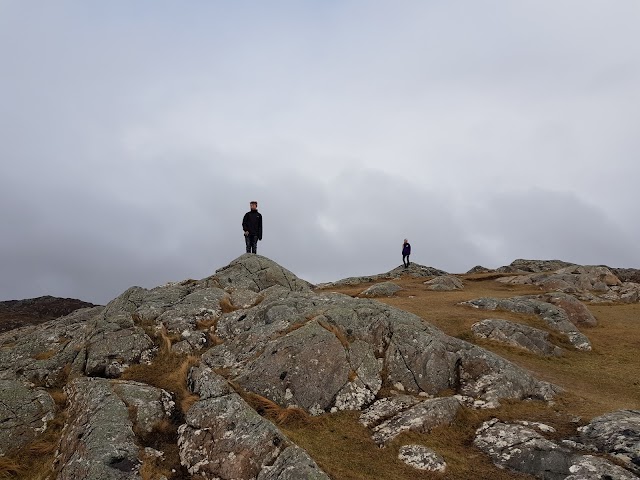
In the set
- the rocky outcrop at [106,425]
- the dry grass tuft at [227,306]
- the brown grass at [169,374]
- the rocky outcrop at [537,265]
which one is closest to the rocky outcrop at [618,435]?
the brown grass at [169,374]

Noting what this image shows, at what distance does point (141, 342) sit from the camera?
57.3 feet

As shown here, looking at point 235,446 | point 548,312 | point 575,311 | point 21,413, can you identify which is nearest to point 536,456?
point 235,446

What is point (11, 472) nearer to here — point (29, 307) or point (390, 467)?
point (390, 467)

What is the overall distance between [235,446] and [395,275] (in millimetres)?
66641

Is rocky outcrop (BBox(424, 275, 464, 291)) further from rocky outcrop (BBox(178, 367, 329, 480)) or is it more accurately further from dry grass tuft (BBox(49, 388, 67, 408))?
dry grass tuft (BBox(49, 388, 67, 408))

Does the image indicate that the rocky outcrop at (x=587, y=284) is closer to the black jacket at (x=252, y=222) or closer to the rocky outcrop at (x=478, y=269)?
the rocky outcrop at (x=478, y=269)

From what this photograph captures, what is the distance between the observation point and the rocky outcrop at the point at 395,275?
7069cm

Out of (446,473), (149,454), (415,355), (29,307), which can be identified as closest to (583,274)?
(415,355)

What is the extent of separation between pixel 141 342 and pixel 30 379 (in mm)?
A: 3866

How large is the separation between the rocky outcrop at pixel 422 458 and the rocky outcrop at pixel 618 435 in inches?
164

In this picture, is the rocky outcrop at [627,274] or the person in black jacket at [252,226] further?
the rocky outcrop at [627,274]

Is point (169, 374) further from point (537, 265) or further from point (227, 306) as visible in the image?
point (537, 265)

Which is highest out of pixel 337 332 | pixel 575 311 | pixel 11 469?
pixel 575 311

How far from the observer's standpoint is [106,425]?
1178 cm
